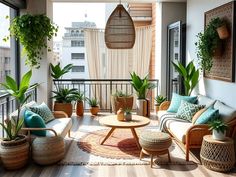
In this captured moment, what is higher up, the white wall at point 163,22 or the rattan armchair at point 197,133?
the white wall at point 163,22

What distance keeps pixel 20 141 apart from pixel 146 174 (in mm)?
1743

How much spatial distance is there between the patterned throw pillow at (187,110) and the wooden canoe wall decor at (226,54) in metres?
0.60

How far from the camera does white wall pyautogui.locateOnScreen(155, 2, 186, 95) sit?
7.34 meters

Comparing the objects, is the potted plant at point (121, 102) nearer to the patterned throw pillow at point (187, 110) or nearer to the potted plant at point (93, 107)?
the potted plant at point (93, 107)

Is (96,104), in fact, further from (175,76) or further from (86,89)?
(175,76)

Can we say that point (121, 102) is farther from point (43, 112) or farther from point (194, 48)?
point (43, 112)

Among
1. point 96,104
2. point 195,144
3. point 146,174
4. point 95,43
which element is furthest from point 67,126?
point 95,43

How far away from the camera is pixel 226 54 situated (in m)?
4.47

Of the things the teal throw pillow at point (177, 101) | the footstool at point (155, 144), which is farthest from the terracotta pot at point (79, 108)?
the footstool at point (155, 144)

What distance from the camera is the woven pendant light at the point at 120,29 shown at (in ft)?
16.9

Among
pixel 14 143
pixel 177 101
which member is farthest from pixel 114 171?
pixel 177 101

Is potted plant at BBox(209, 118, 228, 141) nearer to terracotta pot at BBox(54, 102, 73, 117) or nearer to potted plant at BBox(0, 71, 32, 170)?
potted plant at BBox(0, 71, 32, 170)

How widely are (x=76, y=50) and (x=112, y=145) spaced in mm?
4313

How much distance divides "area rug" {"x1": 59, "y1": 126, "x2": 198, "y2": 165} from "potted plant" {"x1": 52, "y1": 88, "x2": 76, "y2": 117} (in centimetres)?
117
